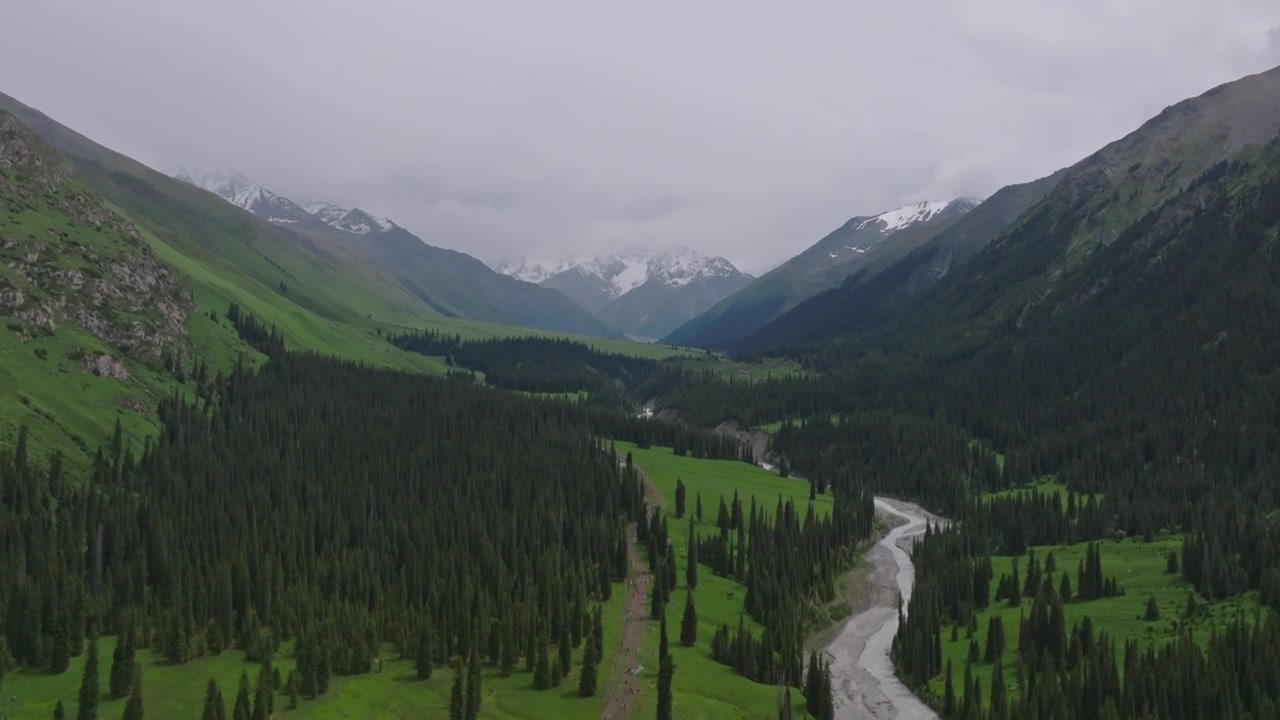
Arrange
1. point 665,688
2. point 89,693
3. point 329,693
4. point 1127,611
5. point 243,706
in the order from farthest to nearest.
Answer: point 1127,611
point 665,688
point 329,693
point 89,693
point 243,706

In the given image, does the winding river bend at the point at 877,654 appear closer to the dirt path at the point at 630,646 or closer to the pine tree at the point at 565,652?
the dirt path at the point at 630,646

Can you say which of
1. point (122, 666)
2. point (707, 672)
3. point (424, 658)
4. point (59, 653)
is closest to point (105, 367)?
point (59, 653)

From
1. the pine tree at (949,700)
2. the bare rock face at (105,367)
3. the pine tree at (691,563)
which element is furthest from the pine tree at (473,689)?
the bare rock face at (105,367)

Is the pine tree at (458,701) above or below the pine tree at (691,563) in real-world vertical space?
below

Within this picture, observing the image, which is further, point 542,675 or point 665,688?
point 542,675

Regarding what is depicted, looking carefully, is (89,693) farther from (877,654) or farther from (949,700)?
(877,654)
